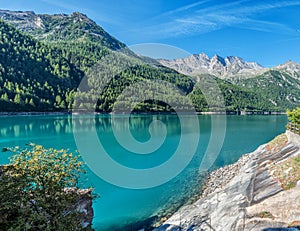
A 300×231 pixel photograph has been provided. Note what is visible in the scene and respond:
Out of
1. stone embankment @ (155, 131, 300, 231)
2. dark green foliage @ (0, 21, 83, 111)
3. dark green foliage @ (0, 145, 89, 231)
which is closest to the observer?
dark green foliage @ (0, 145, 89, 231)

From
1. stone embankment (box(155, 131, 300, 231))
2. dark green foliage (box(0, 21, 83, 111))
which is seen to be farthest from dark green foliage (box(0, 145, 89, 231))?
dark green foliage (box(0, 21, 83, 111))

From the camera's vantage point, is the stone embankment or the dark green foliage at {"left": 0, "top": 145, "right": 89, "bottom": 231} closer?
the dark green foliage at {"left": 0, "top": 145, "right": 89, "bottom": 231}

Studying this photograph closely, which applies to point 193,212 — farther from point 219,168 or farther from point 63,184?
point 219,168

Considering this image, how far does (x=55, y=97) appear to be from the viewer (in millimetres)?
175125

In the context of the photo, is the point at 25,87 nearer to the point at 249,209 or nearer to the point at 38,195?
the point at 38,195

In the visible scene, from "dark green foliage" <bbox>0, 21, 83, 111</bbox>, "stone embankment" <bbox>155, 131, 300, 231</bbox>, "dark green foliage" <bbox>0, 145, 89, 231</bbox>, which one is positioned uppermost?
"dark green foliage" <bbox>0, 21, 83, 111</bbox>

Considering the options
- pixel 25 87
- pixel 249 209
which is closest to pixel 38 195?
pixel 249 209

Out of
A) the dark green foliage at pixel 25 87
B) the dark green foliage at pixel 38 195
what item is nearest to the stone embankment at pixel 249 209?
the dark green foliage at pixel 38 195

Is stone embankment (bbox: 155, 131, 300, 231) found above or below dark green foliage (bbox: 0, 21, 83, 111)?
below

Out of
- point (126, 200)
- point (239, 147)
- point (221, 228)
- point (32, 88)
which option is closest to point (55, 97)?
point (32, 88)

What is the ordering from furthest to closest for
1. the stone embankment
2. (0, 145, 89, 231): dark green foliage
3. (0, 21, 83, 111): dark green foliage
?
(0, 21, 83, 111): dark green foliage
the stone embankment
(0, 145, 89, 231): dark green foliage

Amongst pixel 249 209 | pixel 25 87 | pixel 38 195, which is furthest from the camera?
pixel 25 87

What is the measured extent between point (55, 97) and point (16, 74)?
122 feet

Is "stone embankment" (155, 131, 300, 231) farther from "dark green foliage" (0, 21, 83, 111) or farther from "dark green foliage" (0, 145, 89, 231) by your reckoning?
"dark green foliage" (0, 21, 83, 111)
